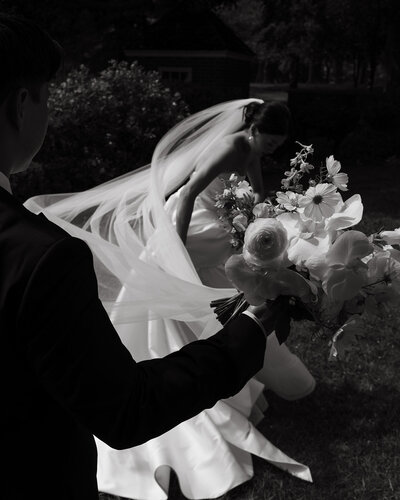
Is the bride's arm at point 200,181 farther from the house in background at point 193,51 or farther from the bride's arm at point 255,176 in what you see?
the house in background at point 193,51

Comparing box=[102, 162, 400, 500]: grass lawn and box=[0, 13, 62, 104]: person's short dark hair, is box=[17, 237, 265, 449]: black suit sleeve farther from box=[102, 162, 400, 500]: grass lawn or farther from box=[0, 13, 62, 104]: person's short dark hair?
box=[102, 162, 400, 500]: grass lawn

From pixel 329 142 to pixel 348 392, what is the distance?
47.0 ft

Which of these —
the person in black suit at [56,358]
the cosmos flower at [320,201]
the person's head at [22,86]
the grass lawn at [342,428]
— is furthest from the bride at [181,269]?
the person's head at [22,86]

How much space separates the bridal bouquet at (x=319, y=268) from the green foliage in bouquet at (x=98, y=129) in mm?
8978

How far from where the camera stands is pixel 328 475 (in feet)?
13.7

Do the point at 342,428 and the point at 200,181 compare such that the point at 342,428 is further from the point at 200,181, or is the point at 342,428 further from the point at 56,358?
the point at 56,358

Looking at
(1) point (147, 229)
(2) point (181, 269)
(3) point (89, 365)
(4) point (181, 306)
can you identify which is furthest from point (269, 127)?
(3) point (89, 365)

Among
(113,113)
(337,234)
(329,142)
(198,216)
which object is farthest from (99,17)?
(337,234)

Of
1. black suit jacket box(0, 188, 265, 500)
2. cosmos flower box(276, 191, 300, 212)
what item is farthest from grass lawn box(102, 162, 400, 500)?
black suit jacket box(0, 188, 265, 500)

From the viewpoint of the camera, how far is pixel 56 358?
1.21 meters

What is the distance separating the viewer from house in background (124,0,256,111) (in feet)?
77.2

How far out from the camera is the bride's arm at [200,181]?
476 cm

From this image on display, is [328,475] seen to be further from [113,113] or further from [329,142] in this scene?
[329,142]

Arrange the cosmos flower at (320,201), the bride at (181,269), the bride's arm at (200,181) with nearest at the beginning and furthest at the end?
the cosmos flower at (320,201), the bride at (181,269), the bride's arm at (200,181)
